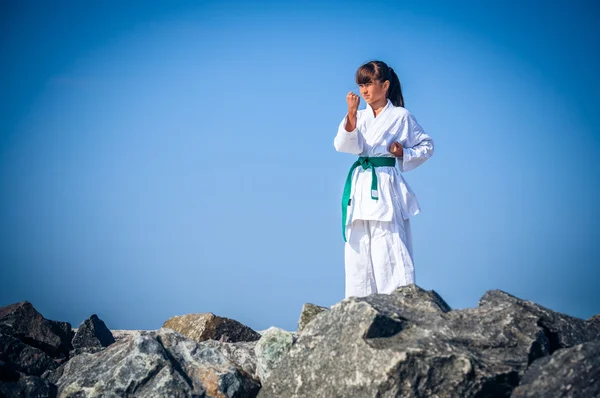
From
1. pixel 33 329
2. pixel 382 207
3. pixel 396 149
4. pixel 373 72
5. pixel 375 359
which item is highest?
pixel 373 72

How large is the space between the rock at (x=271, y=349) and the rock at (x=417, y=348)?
49 cm

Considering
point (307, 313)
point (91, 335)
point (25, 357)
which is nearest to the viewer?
point (25, 357)

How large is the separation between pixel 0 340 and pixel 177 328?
1.98m

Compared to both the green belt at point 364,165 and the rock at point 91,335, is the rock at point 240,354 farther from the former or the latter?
the rock at point 91,335

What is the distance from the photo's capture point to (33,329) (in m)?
7.60

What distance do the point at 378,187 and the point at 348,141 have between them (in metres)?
0.62

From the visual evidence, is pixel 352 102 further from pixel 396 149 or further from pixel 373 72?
pixel 396 149

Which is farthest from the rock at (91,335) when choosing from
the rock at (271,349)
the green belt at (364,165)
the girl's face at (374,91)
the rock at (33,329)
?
the girl's face at (374,91)

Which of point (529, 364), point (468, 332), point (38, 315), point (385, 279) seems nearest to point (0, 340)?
point (38, 315)

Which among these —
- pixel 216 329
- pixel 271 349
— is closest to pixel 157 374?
pixel 271 349

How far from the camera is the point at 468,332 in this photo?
15.2 feet

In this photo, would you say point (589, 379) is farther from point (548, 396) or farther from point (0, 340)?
point (0, 340)

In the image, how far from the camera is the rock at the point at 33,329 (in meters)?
7.49

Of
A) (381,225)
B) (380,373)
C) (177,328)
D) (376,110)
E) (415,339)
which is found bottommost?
(380,373)
